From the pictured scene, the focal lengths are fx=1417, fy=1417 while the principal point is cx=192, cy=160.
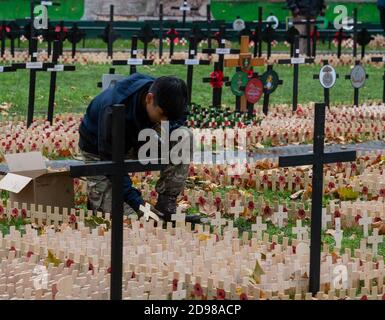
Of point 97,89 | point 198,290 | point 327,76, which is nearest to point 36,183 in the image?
point 198,290

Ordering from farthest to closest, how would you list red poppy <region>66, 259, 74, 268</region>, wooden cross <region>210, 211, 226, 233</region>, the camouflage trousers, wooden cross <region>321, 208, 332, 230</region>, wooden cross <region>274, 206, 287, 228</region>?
the camouflage trousers, wooden cross <region>274, 206, 287, 228</region>, wooden cross <region>321, 208, 332, 230</region>, wooden cross <region>210, 211, 226, 233</region>, red poppy <region>66, 259, 74, 268</region>

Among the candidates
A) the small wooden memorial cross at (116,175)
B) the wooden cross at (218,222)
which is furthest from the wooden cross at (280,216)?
the small wooden memorial cross at (116,175)

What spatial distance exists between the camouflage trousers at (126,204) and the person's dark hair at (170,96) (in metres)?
0.79

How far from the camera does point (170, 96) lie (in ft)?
28.2

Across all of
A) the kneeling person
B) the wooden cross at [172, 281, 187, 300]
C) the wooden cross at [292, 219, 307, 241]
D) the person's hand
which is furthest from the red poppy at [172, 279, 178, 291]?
the person's hand

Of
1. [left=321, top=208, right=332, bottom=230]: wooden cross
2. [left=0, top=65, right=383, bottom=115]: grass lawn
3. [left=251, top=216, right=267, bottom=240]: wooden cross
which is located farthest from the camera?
[left=0, top=65, right=383, bottom=115]: grass lawn

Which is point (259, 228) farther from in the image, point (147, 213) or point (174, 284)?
point (174, 284)

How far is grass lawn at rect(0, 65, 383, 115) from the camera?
19422mm

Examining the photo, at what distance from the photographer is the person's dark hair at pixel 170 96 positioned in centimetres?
858

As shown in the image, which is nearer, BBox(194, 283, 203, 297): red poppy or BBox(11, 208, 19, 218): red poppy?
BBox(194, 283, 203, 297): red poppy

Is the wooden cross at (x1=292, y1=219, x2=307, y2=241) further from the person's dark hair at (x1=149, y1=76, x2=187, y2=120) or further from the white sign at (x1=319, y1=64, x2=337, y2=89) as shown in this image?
the white sign at (x1=319, y1=64, x2=337, y2=89)

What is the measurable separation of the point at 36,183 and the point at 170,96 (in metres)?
1.62

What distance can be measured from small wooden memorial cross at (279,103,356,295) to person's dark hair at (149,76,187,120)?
1507 millimetres

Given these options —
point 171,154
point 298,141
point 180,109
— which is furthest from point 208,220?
point 298,141
